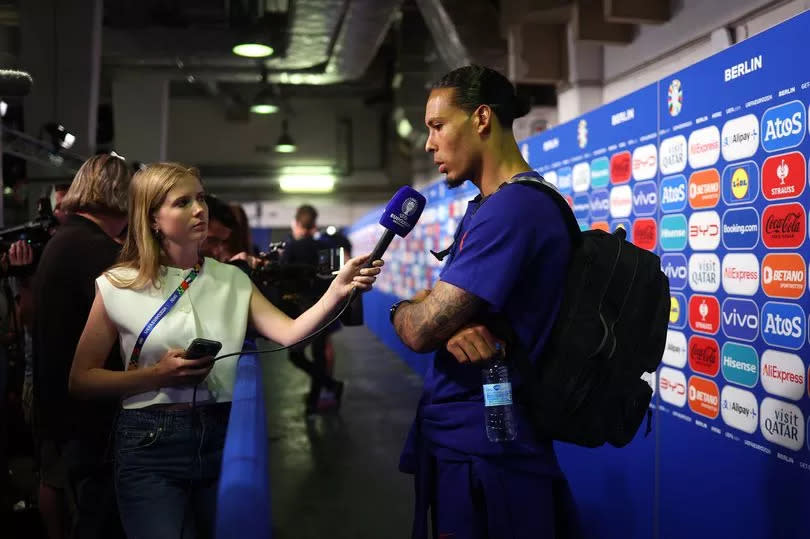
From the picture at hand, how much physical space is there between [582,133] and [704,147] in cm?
106

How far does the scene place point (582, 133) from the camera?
3.86m

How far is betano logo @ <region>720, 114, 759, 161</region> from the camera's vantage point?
257cm

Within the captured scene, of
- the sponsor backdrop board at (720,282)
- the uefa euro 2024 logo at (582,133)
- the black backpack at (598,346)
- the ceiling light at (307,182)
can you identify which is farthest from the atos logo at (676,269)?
the ceiling light at (307,182)

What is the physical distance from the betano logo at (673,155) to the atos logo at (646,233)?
23 cm

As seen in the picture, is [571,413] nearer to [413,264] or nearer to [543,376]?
[543,376]

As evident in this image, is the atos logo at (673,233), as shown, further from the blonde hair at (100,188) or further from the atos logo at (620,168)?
the blonde hair at (100,188)

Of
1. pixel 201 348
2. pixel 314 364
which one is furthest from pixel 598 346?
pixel 314 364

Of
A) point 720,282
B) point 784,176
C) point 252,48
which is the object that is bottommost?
point 720,282

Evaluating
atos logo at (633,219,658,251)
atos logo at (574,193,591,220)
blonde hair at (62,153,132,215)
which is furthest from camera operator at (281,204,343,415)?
blonde hair at (62,153,132,215)

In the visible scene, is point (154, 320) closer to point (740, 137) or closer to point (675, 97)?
point (740, 137)

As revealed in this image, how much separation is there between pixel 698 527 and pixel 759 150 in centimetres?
131

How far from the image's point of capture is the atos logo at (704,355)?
2.83 m

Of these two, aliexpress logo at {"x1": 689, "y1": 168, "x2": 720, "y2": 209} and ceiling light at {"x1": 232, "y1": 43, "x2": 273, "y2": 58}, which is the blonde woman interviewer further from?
ceiling light at {"x1": 232, "y1": 43, "x2": 273, "y2": 58}

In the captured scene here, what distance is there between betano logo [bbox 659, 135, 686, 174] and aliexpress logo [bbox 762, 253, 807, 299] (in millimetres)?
589
